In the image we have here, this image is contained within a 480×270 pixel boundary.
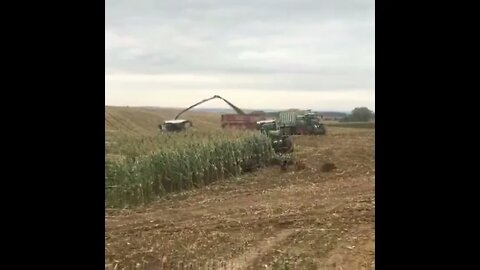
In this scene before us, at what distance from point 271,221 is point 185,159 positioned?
256 mm

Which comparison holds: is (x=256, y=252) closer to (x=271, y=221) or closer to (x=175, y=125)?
(x=271, y=221)

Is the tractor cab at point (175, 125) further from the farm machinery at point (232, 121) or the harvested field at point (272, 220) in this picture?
the harvested field at point (272, 220)

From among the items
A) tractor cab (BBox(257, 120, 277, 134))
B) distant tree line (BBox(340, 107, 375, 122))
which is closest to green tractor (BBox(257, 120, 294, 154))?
tractor cab (BBox(257, 120, 277, 134))

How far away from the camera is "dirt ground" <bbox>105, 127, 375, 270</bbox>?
1.21 m

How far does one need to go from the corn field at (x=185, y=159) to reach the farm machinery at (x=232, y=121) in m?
0.02
